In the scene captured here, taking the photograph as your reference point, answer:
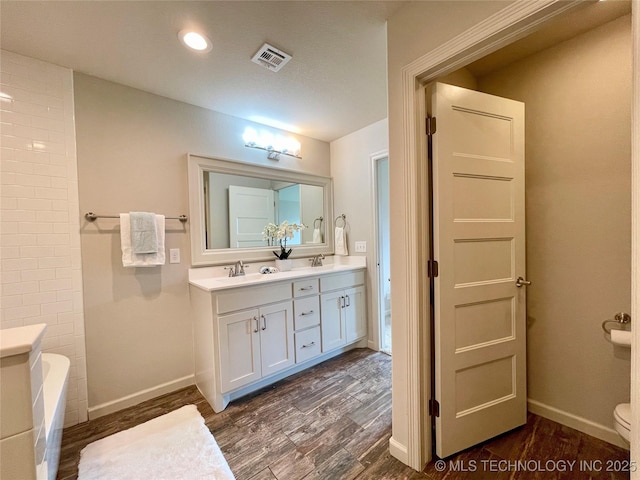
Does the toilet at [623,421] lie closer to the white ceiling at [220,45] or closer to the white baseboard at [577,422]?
the white baseboard at [577,422]

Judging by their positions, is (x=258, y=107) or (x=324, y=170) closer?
(x=258, y=107)

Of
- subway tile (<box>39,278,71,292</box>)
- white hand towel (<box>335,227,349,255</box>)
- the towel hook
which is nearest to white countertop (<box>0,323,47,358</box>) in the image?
subway tile (<box>39,278,71,292</box>)

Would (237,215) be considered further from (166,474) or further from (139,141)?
(166,474)

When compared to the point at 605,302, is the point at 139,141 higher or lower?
higher

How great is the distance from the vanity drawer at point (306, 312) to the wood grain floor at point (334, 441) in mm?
513

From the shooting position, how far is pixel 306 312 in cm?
246

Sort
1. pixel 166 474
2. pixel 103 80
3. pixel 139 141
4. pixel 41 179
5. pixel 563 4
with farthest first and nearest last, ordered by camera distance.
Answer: pixel 139 141, pixel 103 80, pixel 41 179, pixel 166 474, pixel 563 4

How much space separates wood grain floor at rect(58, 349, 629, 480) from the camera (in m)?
1.42

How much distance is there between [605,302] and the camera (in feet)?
5.19

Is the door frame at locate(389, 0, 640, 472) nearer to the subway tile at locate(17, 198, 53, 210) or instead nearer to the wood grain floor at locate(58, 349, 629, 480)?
the wood grain floor at locate(58, 349, 629, 480)

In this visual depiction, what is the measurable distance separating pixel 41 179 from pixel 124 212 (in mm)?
481

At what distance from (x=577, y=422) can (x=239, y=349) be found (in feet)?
7.61

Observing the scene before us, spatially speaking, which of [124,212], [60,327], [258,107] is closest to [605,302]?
[258,107]

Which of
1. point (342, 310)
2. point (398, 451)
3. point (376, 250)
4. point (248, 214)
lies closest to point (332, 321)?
point (342, 310)
